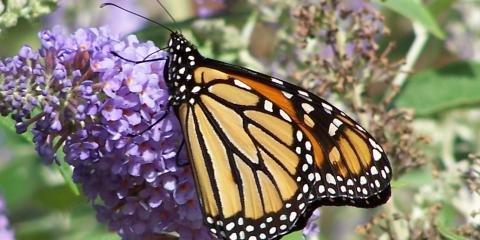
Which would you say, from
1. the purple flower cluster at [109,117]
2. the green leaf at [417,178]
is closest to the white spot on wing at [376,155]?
the purple flower cluster at [109,117]

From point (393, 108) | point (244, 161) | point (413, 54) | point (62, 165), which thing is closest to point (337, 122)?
point (244, 161)

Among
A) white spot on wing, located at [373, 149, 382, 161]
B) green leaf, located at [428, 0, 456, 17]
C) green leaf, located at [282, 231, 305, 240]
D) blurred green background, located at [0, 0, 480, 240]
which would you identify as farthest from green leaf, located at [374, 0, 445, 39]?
green leaf, located at [282, 231, 305, 240]

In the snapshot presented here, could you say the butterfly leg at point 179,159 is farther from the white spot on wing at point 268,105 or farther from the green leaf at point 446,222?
the green leaf at point 446,222

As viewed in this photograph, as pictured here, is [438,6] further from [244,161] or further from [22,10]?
[22,10]

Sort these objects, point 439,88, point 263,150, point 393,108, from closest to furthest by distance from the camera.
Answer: point 263,150 < point 393,108 < point 439,88

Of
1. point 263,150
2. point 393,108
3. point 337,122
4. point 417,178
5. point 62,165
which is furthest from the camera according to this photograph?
point 417,178

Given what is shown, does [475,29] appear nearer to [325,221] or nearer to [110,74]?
[325,221]

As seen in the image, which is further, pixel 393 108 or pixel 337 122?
Answer: pixel 393 108
